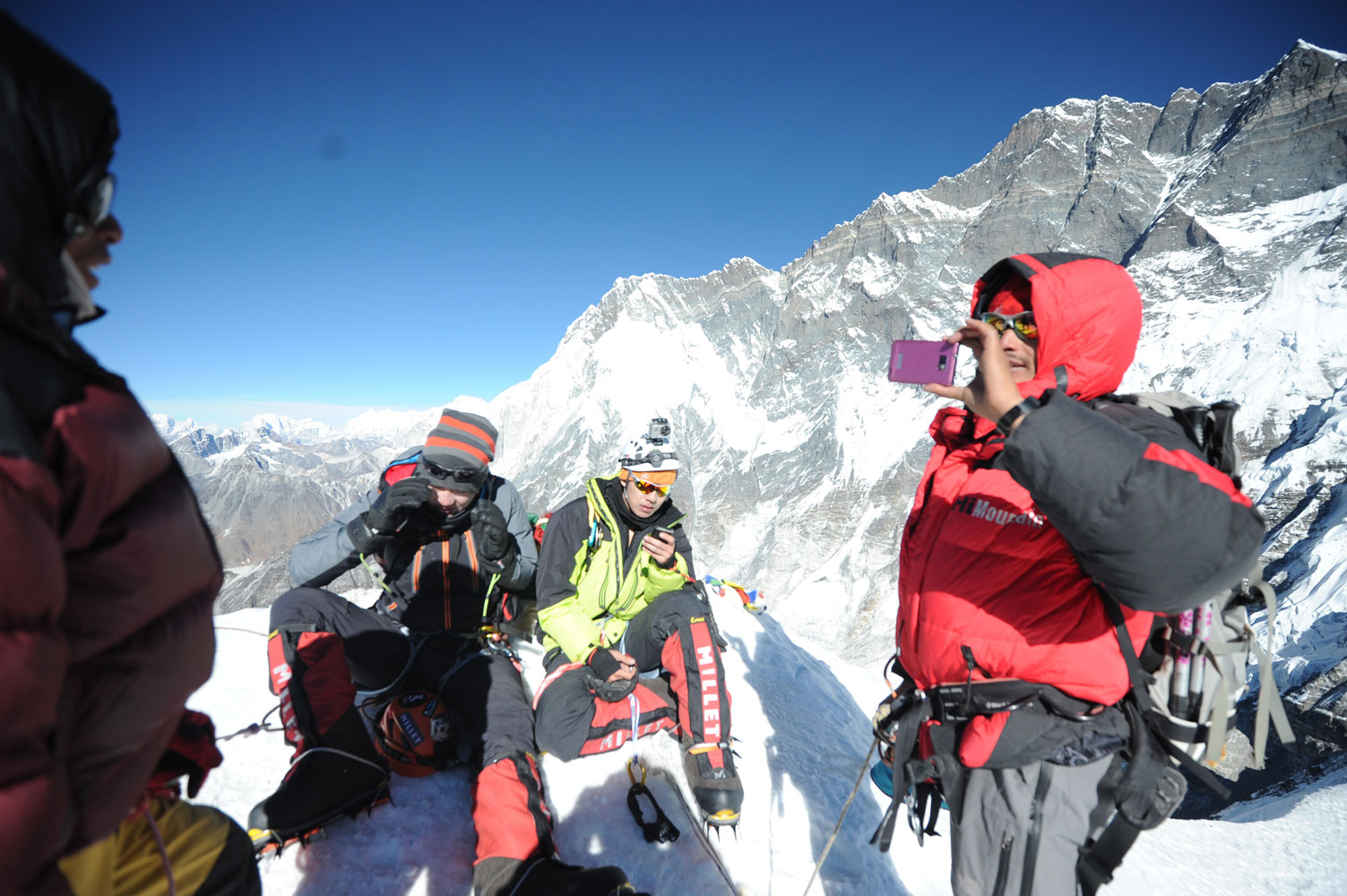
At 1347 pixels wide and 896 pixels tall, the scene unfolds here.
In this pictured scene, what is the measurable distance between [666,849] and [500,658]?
181 centimetres

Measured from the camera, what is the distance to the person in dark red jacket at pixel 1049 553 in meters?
1.71

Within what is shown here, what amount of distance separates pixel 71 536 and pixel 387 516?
3.24 metres

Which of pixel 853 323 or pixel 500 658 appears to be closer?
pixel 500 658

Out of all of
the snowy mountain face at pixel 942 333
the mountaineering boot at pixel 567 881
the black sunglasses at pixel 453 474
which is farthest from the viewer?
the snowy mountain face at pixel 942 333

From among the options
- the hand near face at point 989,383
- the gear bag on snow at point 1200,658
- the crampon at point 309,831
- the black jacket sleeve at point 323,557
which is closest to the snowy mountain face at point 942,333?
the gear bag on snow at point 1200,658

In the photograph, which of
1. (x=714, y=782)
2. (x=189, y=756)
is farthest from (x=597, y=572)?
(x=189, y=756)

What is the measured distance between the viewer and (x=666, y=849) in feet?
11.0

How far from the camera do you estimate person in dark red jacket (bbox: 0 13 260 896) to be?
0.89 metres

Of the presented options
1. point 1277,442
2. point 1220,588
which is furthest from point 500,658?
point 1277,442

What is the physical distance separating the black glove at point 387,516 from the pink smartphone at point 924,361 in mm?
3498

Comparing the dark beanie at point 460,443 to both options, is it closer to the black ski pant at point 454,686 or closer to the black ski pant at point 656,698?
the black ski pant at point 454,686

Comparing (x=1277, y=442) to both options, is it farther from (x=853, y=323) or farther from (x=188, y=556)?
(x=188, y=556)

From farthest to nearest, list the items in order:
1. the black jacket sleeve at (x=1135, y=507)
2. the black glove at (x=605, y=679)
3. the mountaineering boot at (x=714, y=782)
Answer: the black glove at (x=605, y=679) < the mountaineering boot at (x=714, y=782) < the black jacket sleeve at (x=1135, y=507)

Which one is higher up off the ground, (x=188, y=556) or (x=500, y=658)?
(x=188, y=556)
